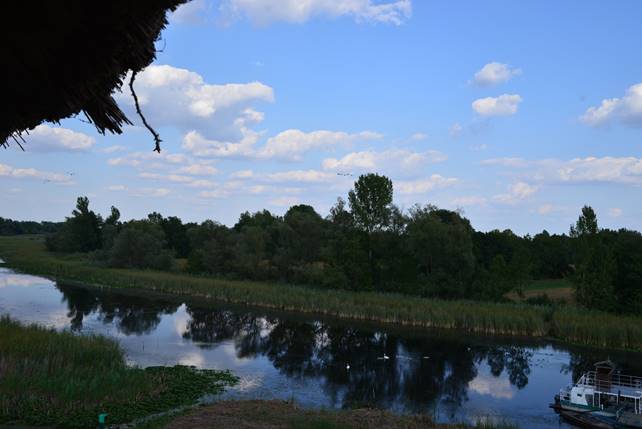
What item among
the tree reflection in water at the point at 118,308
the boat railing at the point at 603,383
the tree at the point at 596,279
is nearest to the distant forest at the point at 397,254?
the tree at the point at 596,279

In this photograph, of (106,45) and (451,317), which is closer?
(106,45)

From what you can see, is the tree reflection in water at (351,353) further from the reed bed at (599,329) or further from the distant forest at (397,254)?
the distant forest at (397,254)

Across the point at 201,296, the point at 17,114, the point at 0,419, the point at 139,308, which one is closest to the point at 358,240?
the point at 201,296

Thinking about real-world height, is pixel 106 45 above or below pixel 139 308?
above

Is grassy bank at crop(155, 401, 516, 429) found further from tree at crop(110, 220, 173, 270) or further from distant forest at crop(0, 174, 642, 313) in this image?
tree at crop(110, 220, 173, 270)

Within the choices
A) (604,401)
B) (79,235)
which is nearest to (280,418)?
(604,401)

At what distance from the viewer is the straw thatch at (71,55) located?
8.36ft

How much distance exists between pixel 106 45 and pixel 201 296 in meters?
54.3

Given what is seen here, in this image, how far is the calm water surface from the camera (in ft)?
77.2

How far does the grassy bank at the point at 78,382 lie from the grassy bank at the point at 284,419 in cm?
206

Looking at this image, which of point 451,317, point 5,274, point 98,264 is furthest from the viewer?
point 98,264

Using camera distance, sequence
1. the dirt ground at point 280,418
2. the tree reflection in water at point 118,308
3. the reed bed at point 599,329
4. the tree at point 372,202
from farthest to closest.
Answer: the tree at point 372,202 < the tree reflection in water at point 118,308 < the reed bed at point 599,329 < the dirt ground at point 280,418

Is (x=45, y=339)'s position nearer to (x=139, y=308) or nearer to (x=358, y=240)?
(x=139, y=308)

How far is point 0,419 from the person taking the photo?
52.7 feet
